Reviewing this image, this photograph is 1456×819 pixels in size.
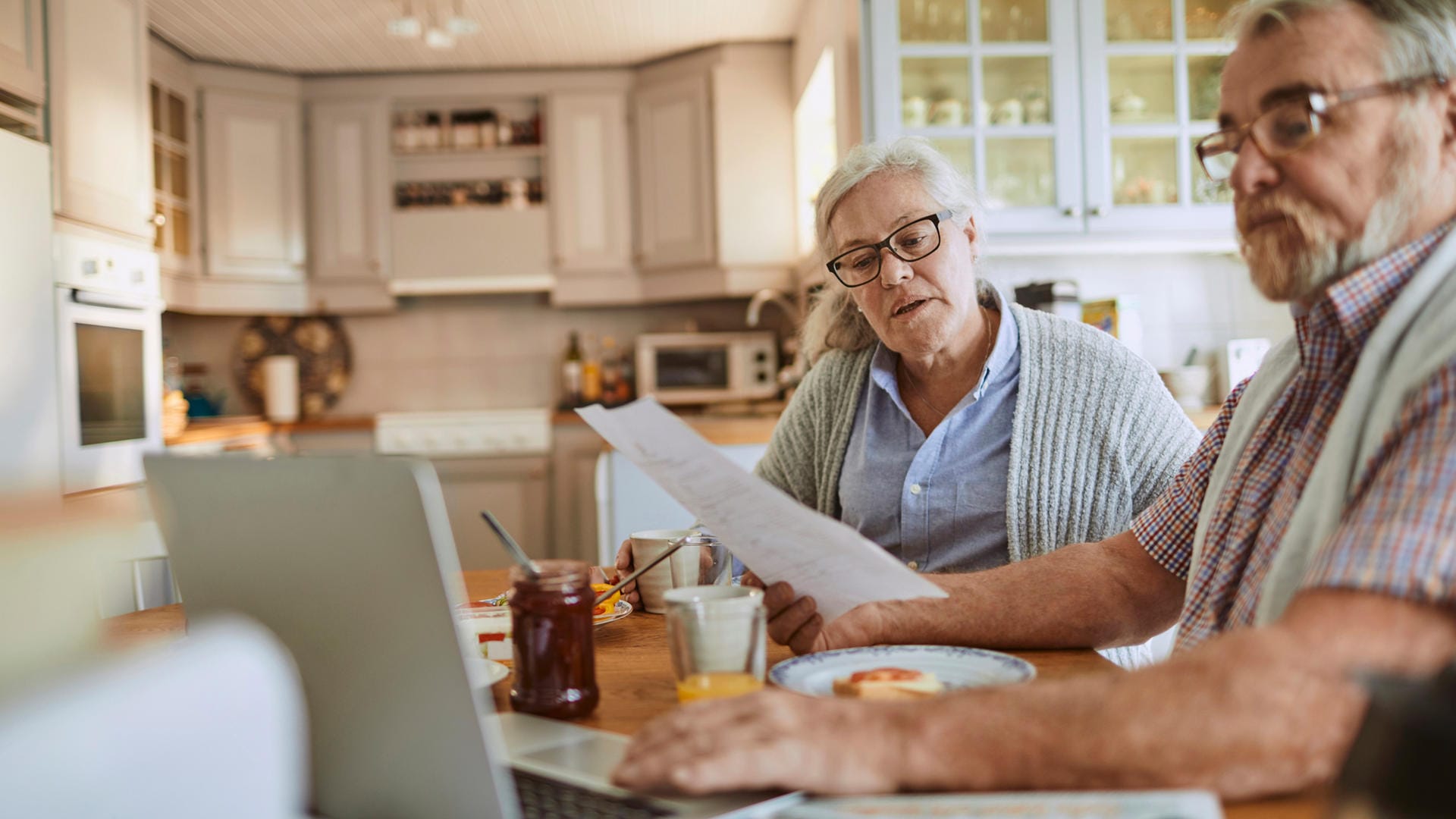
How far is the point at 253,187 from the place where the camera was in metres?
4.54

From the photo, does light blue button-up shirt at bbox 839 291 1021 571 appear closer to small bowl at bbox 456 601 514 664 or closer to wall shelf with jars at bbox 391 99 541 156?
small bowl at bbox 456 601 514 664

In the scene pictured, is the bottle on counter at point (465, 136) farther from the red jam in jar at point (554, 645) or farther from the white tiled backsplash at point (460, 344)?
the red jam in jar at point (554, 645)

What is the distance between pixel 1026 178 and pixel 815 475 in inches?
64.6

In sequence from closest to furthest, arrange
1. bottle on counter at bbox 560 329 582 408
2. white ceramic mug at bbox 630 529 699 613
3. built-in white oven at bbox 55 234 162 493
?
white ceramic mug at bbox 630 529 699 613
built-in white oven at bbox 55 234 162 493
bottle on counter at bbox 560 329 582 408

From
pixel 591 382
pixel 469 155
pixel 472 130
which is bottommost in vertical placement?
pixel 591 382

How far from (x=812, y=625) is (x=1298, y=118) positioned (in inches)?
23.8

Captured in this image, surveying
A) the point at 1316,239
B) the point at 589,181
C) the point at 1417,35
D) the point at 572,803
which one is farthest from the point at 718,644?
the point at 589,181

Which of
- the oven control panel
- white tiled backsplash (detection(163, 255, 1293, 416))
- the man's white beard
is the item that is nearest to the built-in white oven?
the oven control panel

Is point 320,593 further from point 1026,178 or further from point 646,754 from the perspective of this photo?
point 1026,178

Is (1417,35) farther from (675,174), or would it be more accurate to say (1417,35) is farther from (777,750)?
(675,174)

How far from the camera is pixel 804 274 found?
395 cm

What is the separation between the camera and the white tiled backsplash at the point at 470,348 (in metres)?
5.02

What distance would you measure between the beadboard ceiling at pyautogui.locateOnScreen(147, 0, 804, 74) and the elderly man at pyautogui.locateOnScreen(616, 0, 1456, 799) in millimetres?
3309

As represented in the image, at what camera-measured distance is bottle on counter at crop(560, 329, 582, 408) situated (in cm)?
486
